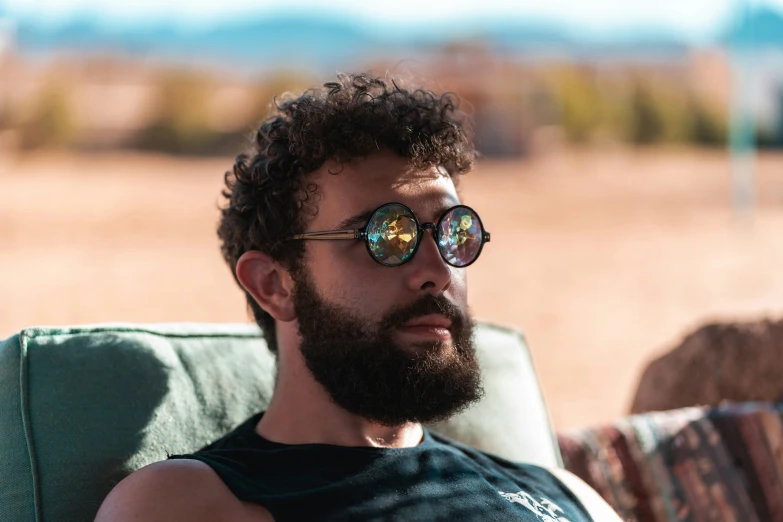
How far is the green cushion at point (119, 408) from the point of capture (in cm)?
212

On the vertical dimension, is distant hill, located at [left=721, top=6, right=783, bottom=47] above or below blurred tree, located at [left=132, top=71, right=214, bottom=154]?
above

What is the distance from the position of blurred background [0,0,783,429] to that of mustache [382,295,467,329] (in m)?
0.79

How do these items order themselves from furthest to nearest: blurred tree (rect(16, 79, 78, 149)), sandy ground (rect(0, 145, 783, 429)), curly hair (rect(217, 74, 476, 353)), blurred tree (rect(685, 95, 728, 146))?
1. blurred tree (rect(685, 95, 728, 146))
2. blurred tree (rect(16, 79, 78, 149))
3. sandy ground (rect(0, 145, 783, 429))
4. curly hair (rect(217, 74, 476, 353))

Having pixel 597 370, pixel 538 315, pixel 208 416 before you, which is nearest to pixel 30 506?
pixel 208 416

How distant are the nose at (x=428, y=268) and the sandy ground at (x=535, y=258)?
5383 mm

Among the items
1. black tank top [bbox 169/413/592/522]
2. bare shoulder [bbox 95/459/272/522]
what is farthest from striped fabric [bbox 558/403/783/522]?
bare shoulder [bbox 95/459/272/522]

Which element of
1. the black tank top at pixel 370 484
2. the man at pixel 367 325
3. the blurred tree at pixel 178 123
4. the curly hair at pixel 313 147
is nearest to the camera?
the black tank top at pixel 370 484

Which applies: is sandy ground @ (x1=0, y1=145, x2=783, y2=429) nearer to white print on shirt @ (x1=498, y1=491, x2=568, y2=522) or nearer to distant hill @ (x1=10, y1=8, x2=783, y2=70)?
white print on shirt @ (x1=498, y1=491, x2=568, y2=522)

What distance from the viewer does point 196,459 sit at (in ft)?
6.43

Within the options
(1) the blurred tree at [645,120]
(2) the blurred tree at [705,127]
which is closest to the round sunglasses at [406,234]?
(1) the blurred tree at [645,120]

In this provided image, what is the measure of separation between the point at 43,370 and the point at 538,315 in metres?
9.58

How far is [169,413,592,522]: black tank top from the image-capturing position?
190 cm

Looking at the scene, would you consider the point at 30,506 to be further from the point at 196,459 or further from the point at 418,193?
the point at 418,193

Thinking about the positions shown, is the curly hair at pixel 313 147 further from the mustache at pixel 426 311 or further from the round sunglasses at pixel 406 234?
the mustache at pixel 426 311
